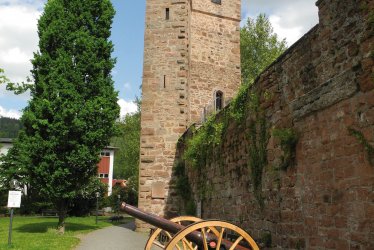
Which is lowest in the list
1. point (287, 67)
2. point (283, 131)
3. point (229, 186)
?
point (229, 186)

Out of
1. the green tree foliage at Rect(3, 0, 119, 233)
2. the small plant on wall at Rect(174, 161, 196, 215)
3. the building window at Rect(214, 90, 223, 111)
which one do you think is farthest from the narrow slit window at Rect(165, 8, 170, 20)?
the small plant on wall at Rect(174, 161, 196, 215)

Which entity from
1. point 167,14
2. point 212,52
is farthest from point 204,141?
point 212,52

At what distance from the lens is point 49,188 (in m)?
16.3

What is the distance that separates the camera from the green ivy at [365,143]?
4688 millimetres

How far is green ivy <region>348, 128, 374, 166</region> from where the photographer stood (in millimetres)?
4688

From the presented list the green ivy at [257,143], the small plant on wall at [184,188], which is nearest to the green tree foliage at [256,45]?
the small plant on wall at [184,188]

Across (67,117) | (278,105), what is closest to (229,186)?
(278,105)

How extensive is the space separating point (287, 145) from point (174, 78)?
10.7 metres

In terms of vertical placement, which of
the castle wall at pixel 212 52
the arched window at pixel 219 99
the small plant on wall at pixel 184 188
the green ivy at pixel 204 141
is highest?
the castle wall at pixel 212 52

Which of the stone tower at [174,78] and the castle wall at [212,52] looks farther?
the castle wall at [212,52]

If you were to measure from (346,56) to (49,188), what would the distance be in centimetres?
1384

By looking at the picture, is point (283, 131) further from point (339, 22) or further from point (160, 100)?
point (160, 100)

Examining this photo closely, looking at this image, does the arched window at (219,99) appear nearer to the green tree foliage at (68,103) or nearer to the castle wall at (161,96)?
the castle wall at (161,96)

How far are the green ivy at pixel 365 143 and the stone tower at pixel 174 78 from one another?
11.6 meters
